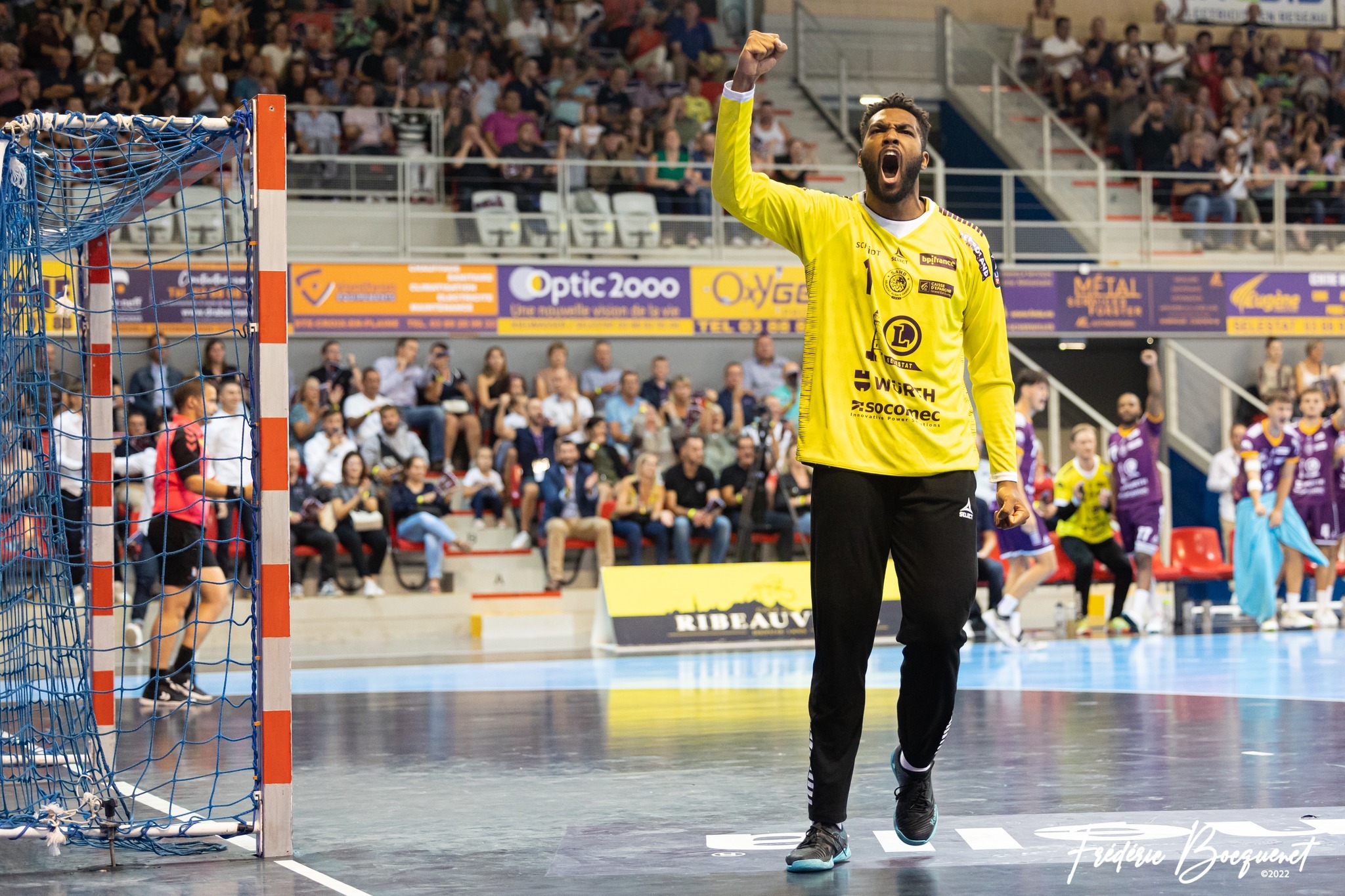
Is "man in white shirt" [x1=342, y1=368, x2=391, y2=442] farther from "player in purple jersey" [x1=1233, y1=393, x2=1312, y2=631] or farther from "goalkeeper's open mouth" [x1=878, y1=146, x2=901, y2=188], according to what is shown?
"goalkeeper's open mouth" [x1=878, y1=146, x2=901, y2=188]

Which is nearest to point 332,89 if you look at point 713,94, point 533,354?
point 533,354

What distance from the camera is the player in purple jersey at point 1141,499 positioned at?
15.1 meters

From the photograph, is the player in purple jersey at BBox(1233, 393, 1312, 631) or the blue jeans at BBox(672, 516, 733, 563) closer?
the player in purple jersey at BBox(1233, 393, 1312, 631)

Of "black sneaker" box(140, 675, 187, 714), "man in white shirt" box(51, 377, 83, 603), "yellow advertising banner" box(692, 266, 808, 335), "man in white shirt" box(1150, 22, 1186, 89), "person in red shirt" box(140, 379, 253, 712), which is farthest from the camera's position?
"man in white shirt" box(1150, 22, 1186, 89)

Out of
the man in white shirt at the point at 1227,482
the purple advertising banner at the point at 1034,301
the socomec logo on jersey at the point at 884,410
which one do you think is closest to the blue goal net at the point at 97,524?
the socomec logo on jersey at the point at 884,410

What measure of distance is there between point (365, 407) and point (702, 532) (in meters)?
4.02

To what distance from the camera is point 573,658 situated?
529 inches

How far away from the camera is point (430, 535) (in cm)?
1608

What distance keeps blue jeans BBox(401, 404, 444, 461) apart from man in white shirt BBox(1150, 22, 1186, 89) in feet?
45.3

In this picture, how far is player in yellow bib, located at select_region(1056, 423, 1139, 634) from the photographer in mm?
14383

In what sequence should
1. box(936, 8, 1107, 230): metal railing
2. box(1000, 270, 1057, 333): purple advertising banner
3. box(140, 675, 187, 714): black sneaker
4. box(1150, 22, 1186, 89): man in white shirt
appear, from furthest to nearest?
box(1150, 22, 1186, 89): man in white shirt → box(936, 8, 1107, 230): metal railing → box(1000, 270, 1057, 333): purple advertising banner → box(140, 675, 187, 714): black sneaker

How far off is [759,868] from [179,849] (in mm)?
2052

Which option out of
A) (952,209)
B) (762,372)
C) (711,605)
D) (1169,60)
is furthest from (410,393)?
(1169,60)

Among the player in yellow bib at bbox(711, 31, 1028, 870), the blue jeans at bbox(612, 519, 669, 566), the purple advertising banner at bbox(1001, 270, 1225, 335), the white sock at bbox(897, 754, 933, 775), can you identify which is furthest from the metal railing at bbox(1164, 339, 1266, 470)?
the white sock at bbox(897, 754, 933, 775)
